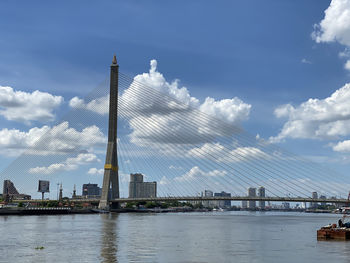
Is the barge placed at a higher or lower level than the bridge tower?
lower

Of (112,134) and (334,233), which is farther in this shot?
(112,134)

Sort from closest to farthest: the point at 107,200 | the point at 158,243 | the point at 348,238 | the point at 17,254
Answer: the point at 17,254
the point at 158,243
the point at 348,238
the point at 107,200

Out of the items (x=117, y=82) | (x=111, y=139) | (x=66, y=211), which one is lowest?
(x=66, y=211)

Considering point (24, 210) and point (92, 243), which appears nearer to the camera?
point (92, 243)

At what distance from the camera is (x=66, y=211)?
143 metres

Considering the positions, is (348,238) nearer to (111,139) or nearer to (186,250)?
(186,250)

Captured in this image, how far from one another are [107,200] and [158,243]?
316 ft

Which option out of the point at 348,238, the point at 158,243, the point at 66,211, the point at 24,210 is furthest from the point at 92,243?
the point at 66,211

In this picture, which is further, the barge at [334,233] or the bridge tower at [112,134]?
the bridge tower at [112,134]

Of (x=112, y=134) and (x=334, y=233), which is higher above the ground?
(x=112, y=134)

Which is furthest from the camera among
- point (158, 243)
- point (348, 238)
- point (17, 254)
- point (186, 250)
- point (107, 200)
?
point (107, 200)

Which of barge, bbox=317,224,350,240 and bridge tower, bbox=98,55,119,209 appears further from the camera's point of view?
bridge tower, bbox=98,55,119,209

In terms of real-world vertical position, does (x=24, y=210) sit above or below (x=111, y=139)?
below

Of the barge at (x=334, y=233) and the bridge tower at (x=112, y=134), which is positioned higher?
the bridge tower at (x=112, y=134)
